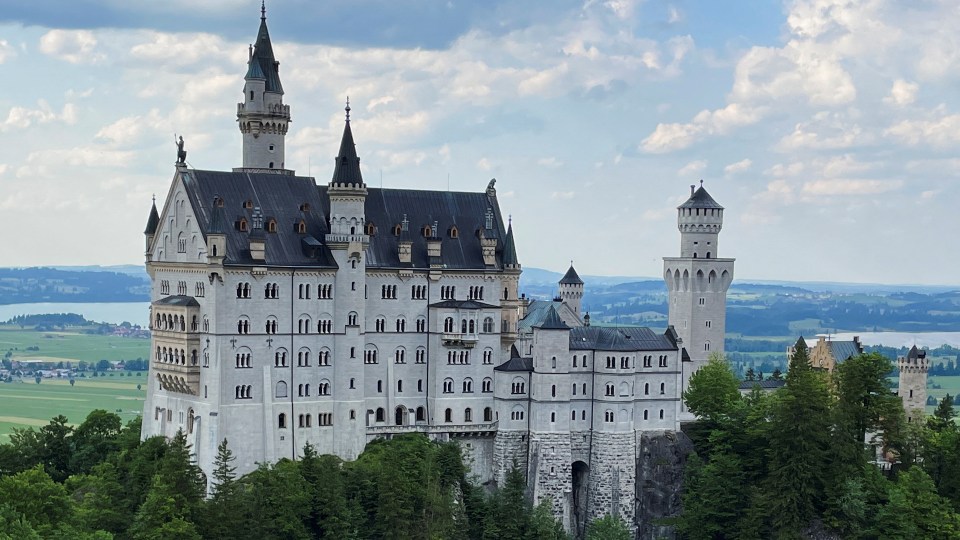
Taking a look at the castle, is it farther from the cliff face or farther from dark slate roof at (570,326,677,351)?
the cliff face

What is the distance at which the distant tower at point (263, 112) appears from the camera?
407 feet

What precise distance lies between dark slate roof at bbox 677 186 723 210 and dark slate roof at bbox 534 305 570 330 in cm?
2803

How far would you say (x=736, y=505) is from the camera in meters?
117

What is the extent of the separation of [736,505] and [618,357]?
14.8 m

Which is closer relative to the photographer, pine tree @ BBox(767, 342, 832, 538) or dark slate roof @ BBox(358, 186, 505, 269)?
pine tree @ BBox(767, 342, 832, 538)

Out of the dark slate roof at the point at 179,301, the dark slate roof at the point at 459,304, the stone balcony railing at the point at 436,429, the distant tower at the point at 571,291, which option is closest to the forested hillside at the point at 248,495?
the stone balcony railing at the point at 436,429

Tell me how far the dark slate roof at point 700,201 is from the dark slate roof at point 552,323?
1103 inches

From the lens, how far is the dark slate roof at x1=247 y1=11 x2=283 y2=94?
124312 millimetres

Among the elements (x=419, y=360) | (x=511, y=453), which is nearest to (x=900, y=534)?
(x=511, y=453)

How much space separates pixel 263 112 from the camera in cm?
12412

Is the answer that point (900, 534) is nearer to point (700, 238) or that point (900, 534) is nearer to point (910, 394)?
point (910, 394)

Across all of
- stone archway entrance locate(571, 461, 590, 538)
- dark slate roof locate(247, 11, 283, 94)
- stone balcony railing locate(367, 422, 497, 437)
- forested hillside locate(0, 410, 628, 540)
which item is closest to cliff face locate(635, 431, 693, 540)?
stone archway entrance locate(571, 461, 590, 538)

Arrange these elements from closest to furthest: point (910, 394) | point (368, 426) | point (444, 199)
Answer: point (368, 426)
point (444, 199)
point (910, 394)

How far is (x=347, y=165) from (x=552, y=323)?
20.2 m
